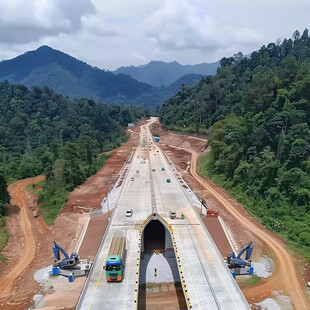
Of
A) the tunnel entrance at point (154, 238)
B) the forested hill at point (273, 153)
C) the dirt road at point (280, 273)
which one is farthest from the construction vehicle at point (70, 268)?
the forested hill at point (273, 153)

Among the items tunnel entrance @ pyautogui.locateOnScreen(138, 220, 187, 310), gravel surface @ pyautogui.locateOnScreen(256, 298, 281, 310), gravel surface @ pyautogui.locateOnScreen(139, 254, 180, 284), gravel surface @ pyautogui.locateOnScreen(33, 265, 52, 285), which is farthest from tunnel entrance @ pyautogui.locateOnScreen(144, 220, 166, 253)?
gravel surface @ pyautogui.locateOnScreen(256, 298, 281, 310)

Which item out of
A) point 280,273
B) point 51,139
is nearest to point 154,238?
point 280,273

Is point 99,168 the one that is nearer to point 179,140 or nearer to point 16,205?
point 16,205

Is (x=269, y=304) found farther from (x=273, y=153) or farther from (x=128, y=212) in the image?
(x=273, y=153)

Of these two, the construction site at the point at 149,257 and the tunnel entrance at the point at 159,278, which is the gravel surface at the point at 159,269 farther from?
the construction site at the point at 149,257

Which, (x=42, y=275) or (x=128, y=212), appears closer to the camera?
(x=42, y=275)

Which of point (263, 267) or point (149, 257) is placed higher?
point (263, 267)
